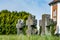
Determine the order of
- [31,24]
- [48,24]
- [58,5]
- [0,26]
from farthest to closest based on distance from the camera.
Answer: [58,5]
[0,26]
[31,24]
[48,24]

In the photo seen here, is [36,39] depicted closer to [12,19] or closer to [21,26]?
[21,26]

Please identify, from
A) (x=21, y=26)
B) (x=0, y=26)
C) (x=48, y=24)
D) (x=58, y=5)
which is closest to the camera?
(x=48, y=24)

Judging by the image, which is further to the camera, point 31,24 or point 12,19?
point 12,19

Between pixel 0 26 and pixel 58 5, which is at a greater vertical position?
pixel 58 5

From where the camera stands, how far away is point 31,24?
14188mm

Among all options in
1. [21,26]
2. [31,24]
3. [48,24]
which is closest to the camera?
[48,24]

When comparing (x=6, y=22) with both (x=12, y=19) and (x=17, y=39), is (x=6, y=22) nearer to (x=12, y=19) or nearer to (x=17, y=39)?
(x=12, y=19)

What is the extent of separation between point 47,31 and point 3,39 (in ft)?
17.6

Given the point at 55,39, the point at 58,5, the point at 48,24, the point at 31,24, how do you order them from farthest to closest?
the point at 58,5
the point at 31,24
the point at 48,24
the point at 55,39

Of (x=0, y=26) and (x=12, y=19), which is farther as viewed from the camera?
(x=12, y=19)

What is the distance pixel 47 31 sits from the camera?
40.0 feet

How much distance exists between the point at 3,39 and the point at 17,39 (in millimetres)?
429

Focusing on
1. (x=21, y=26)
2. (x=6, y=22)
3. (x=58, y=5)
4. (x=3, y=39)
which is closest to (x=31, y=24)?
(x=21, y=26)

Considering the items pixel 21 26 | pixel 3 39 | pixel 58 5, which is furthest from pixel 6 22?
pixel 3 39
